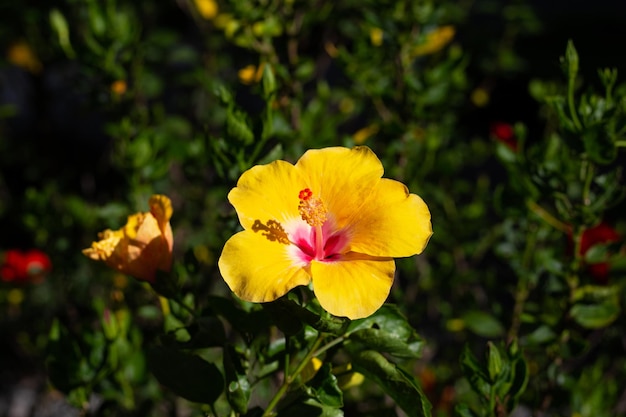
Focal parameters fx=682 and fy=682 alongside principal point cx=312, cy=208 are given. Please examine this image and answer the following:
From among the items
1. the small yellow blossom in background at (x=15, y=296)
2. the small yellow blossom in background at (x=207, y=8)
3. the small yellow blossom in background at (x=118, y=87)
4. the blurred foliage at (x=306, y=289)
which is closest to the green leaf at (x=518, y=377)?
the blurred foliage at (x=306, y=289)

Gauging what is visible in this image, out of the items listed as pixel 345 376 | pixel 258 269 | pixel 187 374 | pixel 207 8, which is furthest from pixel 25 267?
pixel 258 269

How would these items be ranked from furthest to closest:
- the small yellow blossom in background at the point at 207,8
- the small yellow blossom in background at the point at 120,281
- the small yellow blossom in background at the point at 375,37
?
1. the small yellow blossom in background at the point at 207,8
2. the small yellow blossom in background at the point at 120,281
3. the small yellow blossom in background at the point at 375,37

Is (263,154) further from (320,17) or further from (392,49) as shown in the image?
(320,17)

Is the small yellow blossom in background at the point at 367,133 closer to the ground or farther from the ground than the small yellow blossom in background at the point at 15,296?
farther from the ground

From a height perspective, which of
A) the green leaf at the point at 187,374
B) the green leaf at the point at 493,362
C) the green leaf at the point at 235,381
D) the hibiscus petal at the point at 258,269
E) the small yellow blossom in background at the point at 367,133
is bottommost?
the small yellow blossom in background at the point at 367,133

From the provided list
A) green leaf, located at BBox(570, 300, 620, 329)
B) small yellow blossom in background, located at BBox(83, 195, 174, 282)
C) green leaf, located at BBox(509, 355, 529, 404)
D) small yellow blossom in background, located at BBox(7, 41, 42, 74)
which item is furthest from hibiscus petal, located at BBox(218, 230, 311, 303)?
small yellow blossom in background, located at BBox(7, 41, 42, 74)

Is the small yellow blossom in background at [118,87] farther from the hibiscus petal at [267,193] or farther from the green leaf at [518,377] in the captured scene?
the green leaf at [518,377]
